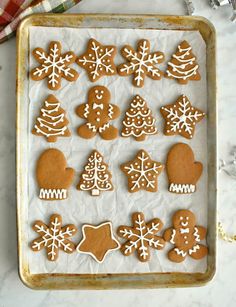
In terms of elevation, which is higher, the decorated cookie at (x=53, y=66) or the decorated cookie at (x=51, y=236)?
the decorated cookie at (x=53, y=66)

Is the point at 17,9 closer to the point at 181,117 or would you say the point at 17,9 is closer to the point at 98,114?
the point at 98,114

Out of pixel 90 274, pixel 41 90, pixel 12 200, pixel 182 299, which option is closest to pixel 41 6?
pixel 41 90

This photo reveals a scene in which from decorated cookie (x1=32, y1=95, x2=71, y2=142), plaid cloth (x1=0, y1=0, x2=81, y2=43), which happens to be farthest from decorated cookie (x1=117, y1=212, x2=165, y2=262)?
plaid cloth (x1=0, y1=0, x2=81, y2=43)

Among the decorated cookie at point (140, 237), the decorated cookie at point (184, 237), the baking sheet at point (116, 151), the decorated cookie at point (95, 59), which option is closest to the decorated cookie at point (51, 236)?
the baking sheet at point (116, 151)

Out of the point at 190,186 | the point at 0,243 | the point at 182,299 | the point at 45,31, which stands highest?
the point at 45,31

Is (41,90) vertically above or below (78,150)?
above

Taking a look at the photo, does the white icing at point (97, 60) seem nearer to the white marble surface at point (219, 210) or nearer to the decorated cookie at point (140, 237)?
the white marble surface at point (219, 210)

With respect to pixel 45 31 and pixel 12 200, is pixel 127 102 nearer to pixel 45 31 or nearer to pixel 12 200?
pixel 45 31

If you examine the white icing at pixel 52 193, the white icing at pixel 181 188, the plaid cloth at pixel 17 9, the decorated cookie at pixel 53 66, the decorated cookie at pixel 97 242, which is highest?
the plaid cloth at pixel 17 9
